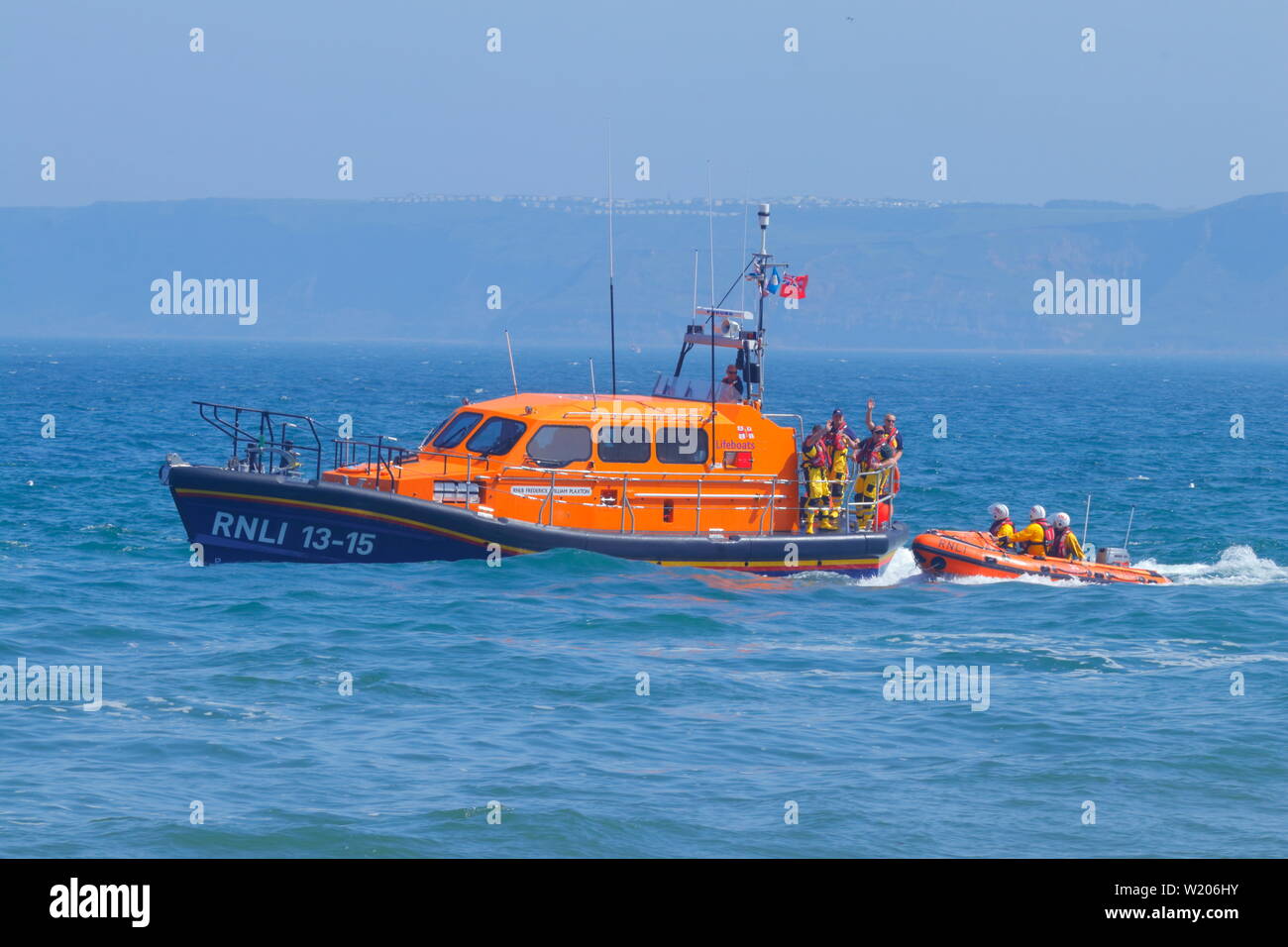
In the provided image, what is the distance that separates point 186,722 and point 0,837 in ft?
8.74

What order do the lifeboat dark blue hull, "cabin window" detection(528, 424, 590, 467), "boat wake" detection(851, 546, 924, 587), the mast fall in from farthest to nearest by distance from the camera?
the mast
"boat wake" detection(851, 546, 924, 587)
"cabin window" detection(528, 424, 590, 467)
the lifeboat dark blue hull

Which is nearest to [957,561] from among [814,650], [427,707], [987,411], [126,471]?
[814,650]

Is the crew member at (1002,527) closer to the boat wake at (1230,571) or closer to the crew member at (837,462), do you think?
the crew member at (837,462)

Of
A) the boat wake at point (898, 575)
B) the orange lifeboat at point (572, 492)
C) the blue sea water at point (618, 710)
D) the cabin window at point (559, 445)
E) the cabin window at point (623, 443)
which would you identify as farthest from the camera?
the boat wake at point (898, 575)

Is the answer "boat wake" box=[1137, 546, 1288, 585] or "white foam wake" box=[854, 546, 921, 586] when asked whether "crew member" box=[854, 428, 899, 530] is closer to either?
"white foam wake" box=[854, 546, 921, 586]

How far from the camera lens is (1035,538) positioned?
20.9 m

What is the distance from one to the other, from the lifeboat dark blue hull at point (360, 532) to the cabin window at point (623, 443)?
37.0 inches

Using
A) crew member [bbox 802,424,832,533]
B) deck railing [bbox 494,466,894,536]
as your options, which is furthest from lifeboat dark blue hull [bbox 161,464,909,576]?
crew member [bbox 802,424,832,533]

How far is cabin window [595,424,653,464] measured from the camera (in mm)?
19672

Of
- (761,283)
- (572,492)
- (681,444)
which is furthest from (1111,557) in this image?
(572,492)

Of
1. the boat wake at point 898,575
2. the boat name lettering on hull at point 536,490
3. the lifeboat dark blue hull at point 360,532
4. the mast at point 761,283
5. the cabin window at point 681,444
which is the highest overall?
the mast at point 761,283

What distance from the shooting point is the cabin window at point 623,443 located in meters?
19.7

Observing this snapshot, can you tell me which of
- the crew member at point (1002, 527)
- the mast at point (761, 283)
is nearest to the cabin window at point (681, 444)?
the mast at point (761, 283)

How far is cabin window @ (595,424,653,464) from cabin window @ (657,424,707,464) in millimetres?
169
